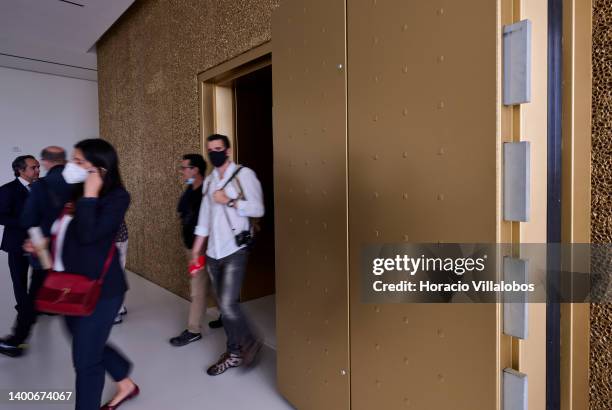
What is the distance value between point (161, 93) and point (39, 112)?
4.77m

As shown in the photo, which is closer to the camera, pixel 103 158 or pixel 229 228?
pixel 103 158

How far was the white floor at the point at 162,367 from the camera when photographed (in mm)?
2039

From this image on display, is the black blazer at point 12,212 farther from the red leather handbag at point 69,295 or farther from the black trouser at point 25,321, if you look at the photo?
the red leather handbag at point 69,295

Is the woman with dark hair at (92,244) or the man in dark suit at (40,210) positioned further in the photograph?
the man in dark suit at (40,210)

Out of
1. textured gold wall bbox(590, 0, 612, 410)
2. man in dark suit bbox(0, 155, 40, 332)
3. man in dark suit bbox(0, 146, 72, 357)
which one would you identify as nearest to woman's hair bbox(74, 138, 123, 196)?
man in dark suit bbox(0, 146, 72, 357)

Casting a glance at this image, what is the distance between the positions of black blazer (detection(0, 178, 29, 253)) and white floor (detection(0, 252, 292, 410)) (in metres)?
0.73

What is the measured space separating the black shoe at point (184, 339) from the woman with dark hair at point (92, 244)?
1130mm

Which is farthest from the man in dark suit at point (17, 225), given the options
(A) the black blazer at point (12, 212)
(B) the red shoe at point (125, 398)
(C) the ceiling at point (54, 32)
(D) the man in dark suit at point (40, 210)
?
(C) the ceiling at point (54, 32)

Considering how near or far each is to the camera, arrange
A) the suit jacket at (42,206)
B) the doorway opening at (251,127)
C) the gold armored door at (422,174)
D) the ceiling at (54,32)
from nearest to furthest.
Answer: the gold armored door at (422,174)
the suit jacket at (42,206)
the doorway opening at (251,127)
the ceiling at (54,32)

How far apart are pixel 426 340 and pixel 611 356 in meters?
0.57

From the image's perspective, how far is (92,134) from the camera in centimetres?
777

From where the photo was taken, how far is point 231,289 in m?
2.23

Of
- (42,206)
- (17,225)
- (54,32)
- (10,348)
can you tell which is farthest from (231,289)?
(54,32)

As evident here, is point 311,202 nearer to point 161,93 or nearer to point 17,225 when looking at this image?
point 17,225
